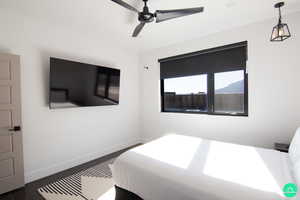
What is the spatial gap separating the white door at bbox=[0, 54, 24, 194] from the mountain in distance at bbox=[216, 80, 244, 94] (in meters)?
3.48

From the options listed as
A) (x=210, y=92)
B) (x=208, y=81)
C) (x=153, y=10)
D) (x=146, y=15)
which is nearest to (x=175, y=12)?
(x=146, y=15)

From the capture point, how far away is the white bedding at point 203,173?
3.72ft

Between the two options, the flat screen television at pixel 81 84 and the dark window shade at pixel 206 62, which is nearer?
the flat screen television at pixel 81 84

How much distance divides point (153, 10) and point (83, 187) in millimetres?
2786

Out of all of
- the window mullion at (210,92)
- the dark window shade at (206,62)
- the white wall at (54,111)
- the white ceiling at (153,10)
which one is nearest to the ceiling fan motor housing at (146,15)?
the white ceiling at (153,10)

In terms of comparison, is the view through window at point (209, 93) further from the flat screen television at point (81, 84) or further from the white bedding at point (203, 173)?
the flat screen television at point (81, 84)

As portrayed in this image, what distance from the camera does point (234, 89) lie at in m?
2.97

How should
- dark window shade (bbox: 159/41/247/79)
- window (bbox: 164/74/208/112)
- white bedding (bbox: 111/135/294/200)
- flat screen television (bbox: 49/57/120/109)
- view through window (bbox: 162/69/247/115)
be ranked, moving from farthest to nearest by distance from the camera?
window (bbox: 164/74/208/112)
view through window (bbox: 162/69/247/115)
dark window shade (bbox: 159/41/247/79)
flat screen television (bbox: 49/57/120/109)
white bedding (bbox: 111/135/294/200)

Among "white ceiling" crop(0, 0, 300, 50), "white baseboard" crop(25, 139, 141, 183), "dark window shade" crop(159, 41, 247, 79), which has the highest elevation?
"white ceiling" crop(0, 0, 300, 50)

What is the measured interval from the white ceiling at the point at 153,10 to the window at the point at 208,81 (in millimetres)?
485

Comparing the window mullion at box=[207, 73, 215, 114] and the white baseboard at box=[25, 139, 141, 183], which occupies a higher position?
the window mullion at box=[207, 73, 215, 114]

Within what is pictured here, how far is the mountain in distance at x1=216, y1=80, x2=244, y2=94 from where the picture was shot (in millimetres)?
2879

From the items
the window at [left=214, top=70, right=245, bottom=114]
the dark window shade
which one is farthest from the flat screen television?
the window at [left=214, top=70, right=245, bottom=114]

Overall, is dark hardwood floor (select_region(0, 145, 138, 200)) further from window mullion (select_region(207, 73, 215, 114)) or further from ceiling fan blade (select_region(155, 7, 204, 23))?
ceiling fan blade (select_region(155, 7, 204, 23))
